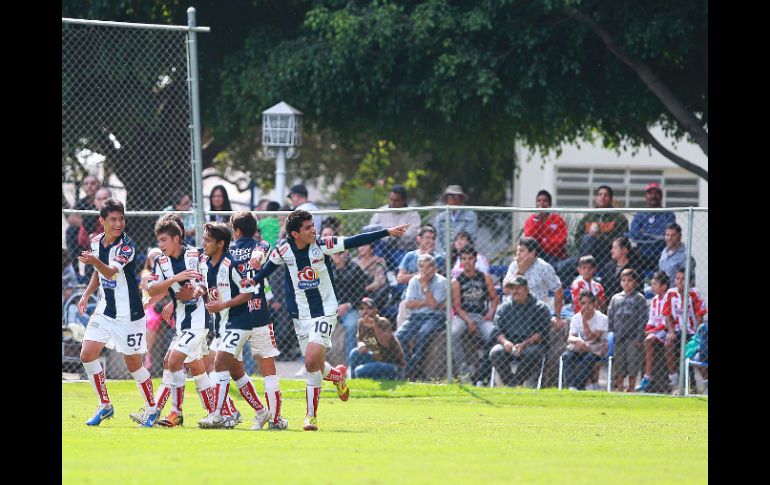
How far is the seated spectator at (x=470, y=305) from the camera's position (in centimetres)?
1694

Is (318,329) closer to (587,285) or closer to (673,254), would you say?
(587,285)

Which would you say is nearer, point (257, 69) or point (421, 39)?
point (421, 39)

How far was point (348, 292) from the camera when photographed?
17.3m

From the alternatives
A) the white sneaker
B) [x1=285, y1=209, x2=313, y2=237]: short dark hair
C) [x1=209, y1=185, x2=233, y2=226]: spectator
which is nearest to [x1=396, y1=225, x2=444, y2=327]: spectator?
[x1=209, y1=185, x2=233, y2=226]: spectator

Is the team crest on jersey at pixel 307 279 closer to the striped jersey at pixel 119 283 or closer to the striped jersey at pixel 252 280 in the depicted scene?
the striped jersey at pixel 252 280

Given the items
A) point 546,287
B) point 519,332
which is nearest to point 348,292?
point 519,332

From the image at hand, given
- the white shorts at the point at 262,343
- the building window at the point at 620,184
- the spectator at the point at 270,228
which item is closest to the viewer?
the white shorts at the point at 262,343

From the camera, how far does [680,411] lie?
1480 centimetres

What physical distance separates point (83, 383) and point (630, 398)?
6.61 m

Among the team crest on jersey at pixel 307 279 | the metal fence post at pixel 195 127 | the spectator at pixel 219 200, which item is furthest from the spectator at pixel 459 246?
the team crest on jersey at pixel 307 279

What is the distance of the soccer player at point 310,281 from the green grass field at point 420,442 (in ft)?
2.18

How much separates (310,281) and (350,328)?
15.2ft
